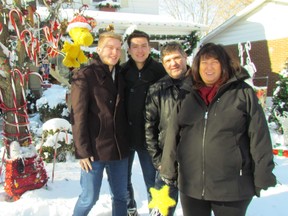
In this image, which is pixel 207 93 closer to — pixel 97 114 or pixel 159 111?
pixel 159 111

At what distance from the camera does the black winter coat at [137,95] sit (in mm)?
2732

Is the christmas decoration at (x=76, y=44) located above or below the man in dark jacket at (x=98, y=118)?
above

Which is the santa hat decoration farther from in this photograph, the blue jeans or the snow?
the snow

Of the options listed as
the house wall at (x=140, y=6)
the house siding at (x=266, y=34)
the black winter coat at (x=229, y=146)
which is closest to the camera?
the black winter coat at (x=229, y=146)

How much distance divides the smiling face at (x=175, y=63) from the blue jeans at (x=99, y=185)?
911 mm

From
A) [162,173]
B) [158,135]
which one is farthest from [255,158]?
[158,135]

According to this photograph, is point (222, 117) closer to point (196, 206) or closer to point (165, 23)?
point (196, 206)

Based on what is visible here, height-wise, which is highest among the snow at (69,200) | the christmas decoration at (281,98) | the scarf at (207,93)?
the scarf at (207,93)

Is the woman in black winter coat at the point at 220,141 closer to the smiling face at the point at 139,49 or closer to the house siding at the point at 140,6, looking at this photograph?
the smiling face at the point at 139,49

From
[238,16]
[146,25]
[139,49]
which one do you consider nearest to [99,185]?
[139,49]

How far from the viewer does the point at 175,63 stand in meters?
2.50

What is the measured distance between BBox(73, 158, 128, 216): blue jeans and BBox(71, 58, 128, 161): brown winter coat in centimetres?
12

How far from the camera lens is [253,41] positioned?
12.4 meters

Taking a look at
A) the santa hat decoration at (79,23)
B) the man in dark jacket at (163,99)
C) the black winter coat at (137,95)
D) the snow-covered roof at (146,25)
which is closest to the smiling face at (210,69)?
the man in dark jacket at (163,99)
